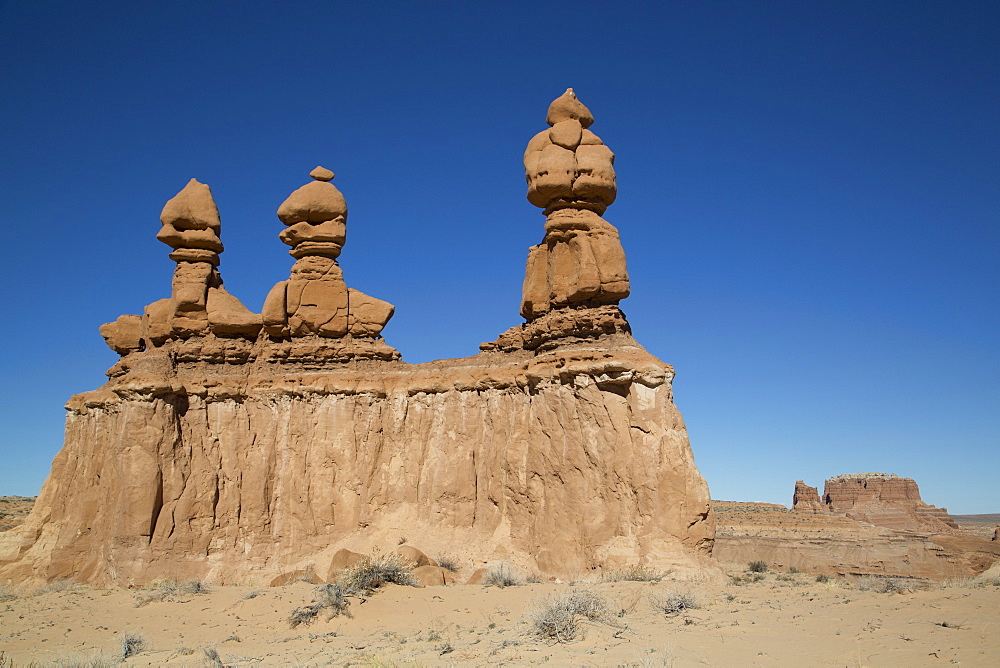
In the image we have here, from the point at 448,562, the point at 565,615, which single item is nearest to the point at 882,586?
the point at 565,615

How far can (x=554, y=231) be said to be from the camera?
22.9 metres

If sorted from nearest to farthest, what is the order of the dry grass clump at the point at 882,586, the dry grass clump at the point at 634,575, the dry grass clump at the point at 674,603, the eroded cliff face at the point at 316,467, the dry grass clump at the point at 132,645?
the dry grass clump at the point at 674,603
the dry grass clump at the point at 132,645
the dry grass clump at the point at 882,586
the dry grass clump at the point at 634,575
the eroded cliff face at the point at 316,467

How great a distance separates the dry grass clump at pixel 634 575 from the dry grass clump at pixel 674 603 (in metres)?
2.87

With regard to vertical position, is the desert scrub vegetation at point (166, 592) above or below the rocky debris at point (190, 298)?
below

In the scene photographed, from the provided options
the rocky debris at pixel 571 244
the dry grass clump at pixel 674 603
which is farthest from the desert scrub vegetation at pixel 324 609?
the rocky debris at pixel 571 244

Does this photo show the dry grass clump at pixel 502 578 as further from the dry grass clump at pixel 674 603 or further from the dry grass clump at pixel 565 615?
the dry grass clump at pixel 565 615

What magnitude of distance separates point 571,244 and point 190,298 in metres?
13.5

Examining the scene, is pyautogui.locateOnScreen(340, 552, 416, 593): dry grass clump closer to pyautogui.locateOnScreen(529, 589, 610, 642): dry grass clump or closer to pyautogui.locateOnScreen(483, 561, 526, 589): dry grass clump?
pyautogui.locateOnScreen(483, 561, 526, 589): dry grass clump

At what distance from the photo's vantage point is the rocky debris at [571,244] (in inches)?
865

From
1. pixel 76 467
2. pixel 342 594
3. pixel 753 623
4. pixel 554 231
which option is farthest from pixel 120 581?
pixel 753 623

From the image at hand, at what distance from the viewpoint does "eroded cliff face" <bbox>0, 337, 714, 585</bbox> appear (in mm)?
21516

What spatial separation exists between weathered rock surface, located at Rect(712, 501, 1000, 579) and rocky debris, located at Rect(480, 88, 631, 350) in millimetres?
16808

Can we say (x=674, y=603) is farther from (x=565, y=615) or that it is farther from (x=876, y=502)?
(x=876, y=502)

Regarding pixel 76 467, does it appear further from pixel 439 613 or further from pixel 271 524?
pixel 439 613
